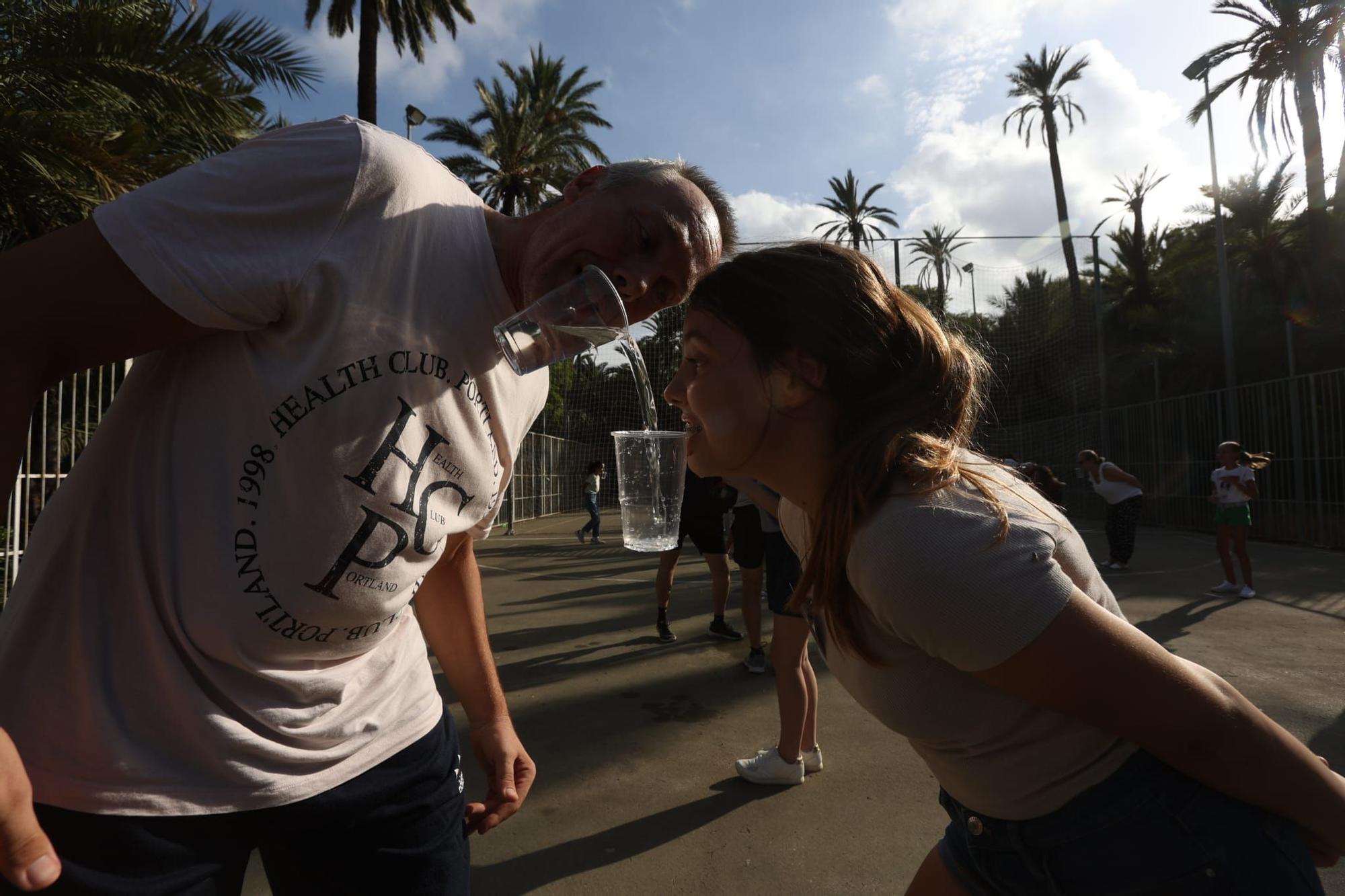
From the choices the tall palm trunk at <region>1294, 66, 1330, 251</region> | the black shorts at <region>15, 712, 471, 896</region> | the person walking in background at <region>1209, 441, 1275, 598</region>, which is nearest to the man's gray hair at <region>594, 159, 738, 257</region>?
the black shorts at <region>15, 712, 471, 896</region>

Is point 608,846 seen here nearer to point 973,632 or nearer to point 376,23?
point 973,632

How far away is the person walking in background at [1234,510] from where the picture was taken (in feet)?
27.6

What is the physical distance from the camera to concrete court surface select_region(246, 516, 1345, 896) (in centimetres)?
299

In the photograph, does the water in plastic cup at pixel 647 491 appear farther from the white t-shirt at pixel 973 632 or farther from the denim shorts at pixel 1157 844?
the denim shorts at pixel 1157 844

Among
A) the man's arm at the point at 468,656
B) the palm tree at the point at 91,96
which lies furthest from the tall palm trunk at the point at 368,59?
the man's arm at the point at 468,656

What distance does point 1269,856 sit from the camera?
1.11 m

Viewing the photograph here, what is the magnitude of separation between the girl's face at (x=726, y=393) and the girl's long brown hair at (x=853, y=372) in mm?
28

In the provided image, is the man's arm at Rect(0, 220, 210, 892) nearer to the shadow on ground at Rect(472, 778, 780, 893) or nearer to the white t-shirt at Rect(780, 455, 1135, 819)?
the white t-shirt at Rect(780, 455, 1135, 819)

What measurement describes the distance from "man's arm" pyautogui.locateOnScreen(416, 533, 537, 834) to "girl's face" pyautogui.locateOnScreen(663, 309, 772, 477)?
0.70 m

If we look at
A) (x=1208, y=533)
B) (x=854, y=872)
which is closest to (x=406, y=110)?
(x=854, y=872)

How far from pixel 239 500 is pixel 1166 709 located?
4.37ft

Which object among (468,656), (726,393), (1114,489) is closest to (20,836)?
(468,656)

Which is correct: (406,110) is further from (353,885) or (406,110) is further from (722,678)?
(353,885)

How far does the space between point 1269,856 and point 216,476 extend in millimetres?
1602
